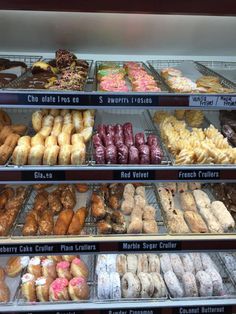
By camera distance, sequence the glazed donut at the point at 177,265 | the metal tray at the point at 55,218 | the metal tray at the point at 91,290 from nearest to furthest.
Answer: the metal tray at the point at 91,290, the metal tray at the point at 55,218, the glazed donut at the point at 177,265

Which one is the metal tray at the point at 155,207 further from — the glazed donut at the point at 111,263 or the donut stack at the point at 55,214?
the glazed donut at the point at 111,263

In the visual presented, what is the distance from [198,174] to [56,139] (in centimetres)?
76

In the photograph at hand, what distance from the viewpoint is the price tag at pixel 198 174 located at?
1765 mm

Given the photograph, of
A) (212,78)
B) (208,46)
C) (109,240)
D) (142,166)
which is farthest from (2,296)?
(208,46)

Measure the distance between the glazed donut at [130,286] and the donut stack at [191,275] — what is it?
17 cm

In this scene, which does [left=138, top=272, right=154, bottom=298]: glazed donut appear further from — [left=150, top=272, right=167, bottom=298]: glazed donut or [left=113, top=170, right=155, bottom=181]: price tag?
[left=113, top=170, right=155, bottom=181]: price tag

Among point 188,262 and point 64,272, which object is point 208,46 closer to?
point 188,262

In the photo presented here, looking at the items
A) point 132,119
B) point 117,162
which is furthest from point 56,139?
point 132,119

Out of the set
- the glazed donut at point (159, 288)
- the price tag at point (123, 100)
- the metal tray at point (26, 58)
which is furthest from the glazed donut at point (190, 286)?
the metal tray at point (26, 58)

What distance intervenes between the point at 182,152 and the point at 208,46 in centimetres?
73

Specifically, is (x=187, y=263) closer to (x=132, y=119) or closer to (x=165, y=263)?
(x=165, y=263)

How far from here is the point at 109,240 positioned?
1.87 metres

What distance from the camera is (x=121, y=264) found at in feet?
7.26

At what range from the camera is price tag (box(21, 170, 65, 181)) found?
1.71 m
